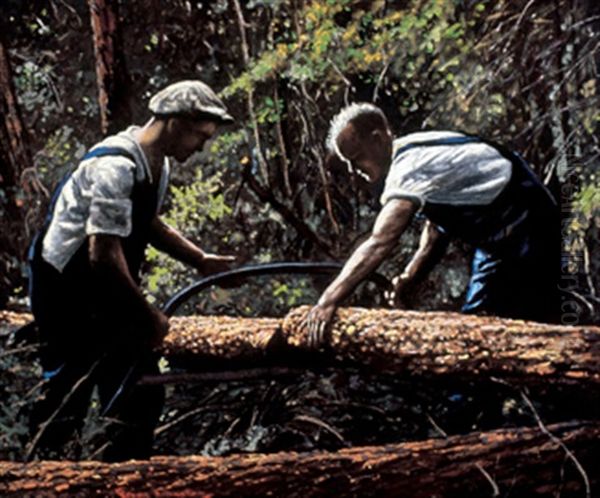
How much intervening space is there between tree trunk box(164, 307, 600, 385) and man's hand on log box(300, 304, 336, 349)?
0.10ft

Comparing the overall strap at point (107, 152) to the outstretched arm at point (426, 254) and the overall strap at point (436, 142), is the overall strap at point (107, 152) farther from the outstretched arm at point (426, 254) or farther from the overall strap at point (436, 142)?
the outstretched arm at point (426, 254)

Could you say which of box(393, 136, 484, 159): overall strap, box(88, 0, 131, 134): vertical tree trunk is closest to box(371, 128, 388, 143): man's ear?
box(393, 136, 484, 159): overall strap

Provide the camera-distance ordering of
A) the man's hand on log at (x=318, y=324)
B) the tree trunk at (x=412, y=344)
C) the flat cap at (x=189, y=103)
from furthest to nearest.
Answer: the flat cap at (x=189, y=103), the man's hand on log at (x=318, y=324), the tree trunk at (x=412, y=344)

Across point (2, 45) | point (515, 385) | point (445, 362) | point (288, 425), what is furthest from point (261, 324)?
point (2, 45)

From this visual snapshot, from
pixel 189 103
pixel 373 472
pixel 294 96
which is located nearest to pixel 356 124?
pixel 294 96

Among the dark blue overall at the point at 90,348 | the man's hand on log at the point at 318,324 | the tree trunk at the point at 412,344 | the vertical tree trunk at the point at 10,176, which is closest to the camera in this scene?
the tree trunk at the point at 412,344

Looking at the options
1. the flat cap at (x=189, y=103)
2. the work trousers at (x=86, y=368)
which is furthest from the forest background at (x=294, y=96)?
the work trousers at (x=86, y=368)

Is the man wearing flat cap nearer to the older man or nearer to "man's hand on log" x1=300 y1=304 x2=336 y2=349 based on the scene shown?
"man's hand on log" x1=300 y1=304 x2=336 y2=349

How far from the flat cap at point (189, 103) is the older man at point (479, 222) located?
823mm

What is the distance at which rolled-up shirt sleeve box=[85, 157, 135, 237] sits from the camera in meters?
3.98

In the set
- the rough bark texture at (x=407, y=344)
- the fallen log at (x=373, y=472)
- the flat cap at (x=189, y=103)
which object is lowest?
the fallen log at (x=373, y=472)

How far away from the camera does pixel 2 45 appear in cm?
449

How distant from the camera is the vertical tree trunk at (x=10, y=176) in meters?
4.30

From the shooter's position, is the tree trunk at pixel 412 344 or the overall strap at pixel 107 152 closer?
the tree trunk at pixel 412 344
